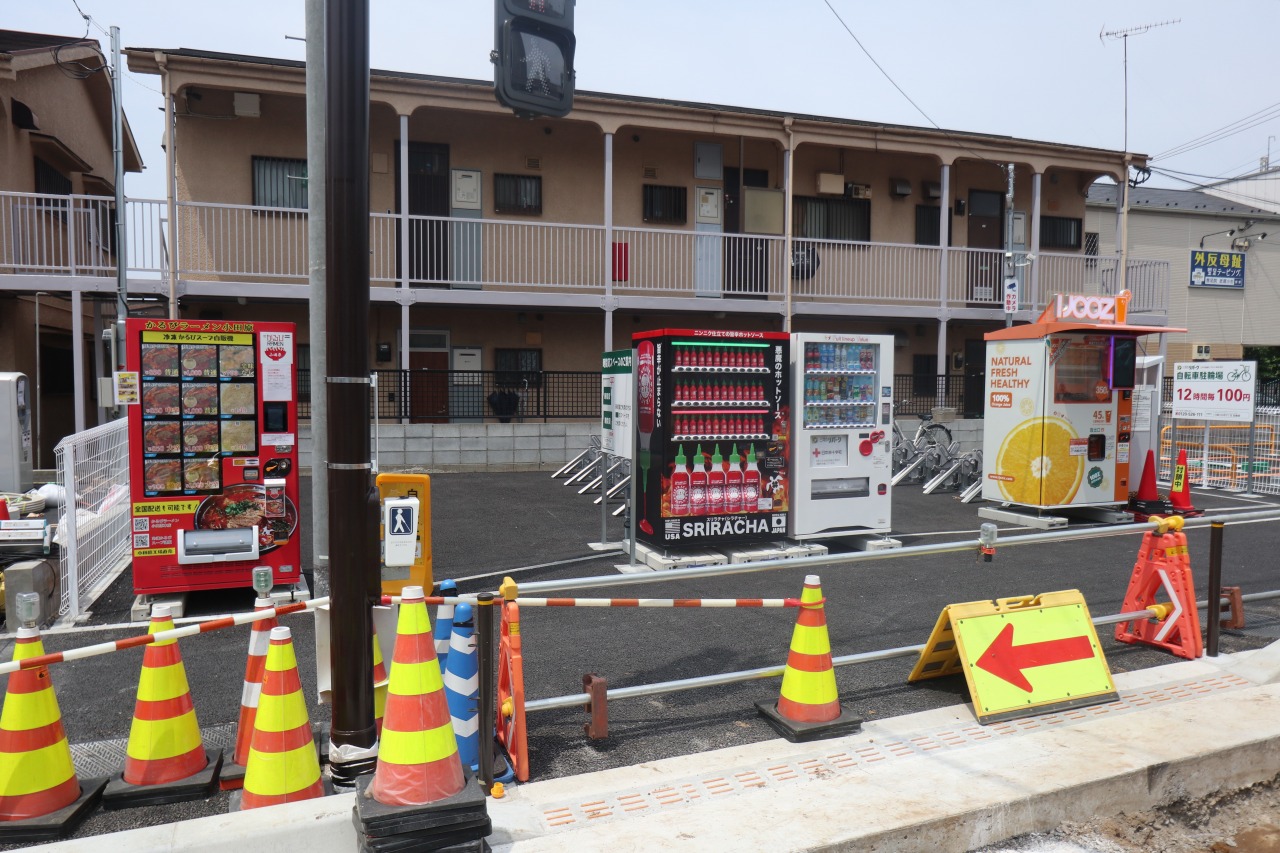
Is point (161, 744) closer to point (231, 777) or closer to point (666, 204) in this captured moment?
point (231, 777)

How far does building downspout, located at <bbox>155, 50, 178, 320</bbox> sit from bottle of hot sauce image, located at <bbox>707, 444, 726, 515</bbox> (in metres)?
9.93

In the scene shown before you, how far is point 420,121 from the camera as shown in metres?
16.4

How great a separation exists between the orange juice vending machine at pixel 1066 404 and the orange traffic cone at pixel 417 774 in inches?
374

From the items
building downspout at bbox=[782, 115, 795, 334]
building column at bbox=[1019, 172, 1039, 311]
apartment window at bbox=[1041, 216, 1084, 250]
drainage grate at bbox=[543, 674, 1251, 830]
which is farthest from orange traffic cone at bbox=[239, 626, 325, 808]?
apartment window at bbox=[1041, 216, 1084, 250]

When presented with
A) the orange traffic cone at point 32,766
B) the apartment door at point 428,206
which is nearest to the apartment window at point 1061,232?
the apartment door at point 428,206

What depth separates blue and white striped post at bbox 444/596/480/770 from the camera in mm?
3828

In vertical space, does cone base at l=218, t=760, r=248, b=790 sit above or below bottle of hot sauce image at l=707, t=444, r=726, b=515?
below

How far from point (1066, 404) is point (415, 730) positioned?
9960 mm

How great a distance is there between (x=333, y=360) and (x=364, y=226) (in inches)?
23.1

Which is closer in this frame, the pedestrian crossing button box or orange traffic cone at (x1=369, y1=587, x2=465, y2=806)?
orange traffic cone at (x1=369, y1=587, x2=465, y2=806)

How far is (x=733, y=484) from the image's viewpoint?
8578 millimetres

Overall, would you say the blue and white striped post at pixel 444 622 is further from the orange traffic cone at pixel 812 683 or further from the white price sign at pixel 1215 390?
the white price sign at pixel 1215 390

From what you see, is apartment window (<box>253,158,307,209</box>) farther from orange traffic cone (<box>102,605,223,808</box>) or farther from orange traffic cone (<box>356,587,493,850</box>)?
orange traffic cone (<box>356,587,493,850</box>)

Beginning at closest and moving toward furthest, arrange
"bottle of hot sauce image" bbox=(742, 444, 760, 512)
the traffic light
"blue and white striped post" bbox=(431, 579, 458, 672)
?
1. "blue and white striped post" bbox=(431, 579, 458, 672)
2. the traffic light
3. "bottle of hot sauce image" bbox=(742, 444, 760, 512)
